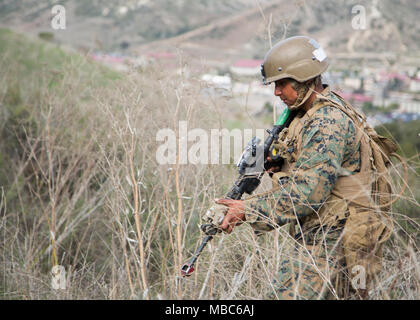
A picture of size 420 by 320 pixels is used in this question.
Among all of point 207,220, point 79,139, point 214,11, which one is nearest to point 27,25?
point 214,11

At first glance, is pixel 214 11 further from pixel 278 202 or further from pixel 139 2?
pixel 278 202

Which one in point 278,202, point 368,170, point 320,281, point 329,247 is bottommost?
point 320,281

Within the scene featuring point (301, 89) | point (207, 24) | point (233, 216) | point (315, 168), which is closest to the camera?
point (315, 168)

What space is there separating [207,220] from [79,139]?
3.83 metres

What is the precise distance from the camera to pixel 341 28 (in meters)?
35.5

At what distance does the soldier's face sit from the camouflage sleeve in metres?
0.24

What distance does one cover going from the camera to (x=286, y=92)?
8.47ft

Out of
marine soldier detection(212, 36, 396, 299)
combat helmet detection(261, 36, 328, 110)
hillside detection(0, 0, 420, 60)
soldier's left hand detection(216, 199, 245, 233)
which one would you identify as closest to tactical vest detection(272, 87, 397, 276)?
marine soldier detection(212, 36, 396, 299)

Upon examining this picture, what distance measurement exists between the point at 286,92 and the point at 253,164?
0.46 metres

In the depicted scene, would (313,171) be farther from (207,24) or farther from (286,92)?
(207,24)

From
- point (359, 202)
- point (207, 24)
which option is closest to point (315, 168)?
point (359, 202)

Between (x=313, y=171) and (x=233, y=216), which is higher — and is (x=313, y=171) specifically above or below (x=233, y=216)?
above

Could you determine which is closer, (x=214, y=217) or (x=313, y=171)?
(x=313, y=171)

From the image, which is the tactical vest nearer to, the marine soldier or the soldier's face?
the marine soldier
